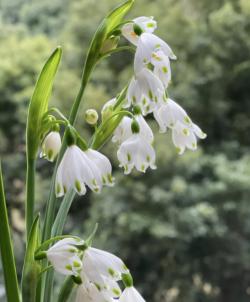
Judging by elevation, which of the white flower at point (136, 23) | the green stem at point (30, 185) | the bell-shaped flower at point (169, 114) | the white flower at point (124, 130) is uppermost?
the white flower at point (136, 23)

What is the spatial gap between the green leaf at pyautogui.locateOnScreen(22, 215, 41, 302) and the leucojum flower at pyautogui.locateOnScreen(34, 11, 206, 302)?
2 centimetres

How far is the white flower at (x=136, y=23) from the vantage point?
46cm

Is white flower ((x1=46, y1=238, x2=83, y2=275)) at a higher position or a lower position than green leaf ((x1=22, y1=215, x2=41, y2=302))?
higher

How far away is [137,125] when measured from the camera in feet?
1.52

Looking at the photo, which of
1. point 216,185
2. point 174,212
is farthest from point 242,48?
point 174,212

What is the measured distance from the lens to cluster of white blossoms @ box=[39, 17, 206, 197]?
44 centimetres

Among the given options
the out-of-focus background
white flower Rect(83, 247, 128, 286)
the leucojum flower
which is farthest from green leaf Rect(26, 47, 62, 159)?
the out-of-focus background

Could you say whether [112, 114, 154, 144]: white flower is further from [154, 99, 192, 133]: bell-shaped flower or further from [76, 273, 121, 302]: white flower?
[76, 273, 121, 302]: white flower

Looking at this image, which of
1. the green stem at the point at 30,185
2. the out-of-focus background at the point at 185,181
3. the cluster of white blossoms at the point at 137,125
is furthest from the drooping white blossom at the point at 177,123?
the out-of-focus background at the point at 185,181

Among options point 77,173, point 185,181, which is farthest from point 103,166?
Answer: point 185,181

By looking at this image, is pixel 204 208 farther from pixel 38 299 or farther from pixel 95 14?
Answer: pixel 38 299

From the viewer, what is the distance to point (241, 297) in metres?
2.02

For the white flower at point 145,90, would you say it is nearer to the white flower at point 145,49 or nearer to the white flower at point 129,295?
the white flower at point 145,49

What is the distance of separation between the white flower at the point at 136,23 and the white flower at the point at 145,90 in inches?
1.4
